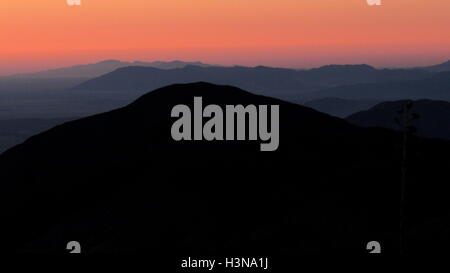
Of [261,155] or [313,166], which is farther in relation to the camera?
[261,155]

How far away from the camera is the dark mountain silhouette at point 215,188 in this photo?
204ft

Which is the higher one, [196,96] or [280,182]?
[196,96]

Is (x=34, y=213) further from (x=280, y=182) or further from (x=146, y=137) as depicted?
(x=280, y=182)

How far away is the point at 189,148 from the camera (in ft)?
313

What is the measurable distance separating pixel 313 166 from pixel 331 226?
77.6 feet

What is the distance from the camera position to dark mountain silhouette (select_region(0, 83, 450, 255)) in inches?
2447

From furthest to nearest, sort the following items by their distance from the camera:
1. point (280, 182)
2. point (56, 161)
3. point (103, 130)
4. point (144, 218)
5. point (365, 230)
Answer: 1. point (103, 130)
2. point (56, 161)
3. point (280, 182)
4. point (144, 218)
5. point (365, 230)

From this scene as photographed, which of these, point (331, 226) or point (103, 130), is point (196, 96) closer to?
point (103, 130)

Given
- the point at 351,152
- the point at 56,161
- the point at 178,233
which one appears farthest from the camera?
the point at 56,161

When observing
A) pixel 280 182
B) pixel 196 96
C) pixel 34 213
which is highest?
pixel 196 96

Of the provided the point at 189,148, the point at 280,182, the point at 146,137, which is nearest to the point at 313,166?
the point at 280,182

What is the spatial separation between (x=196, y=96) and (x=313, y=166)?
3608 cm

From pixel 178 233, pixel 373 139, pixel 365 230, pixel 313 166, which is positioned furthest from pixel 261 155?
pixel 365 230

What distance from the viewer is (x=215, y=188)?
82812 mm
